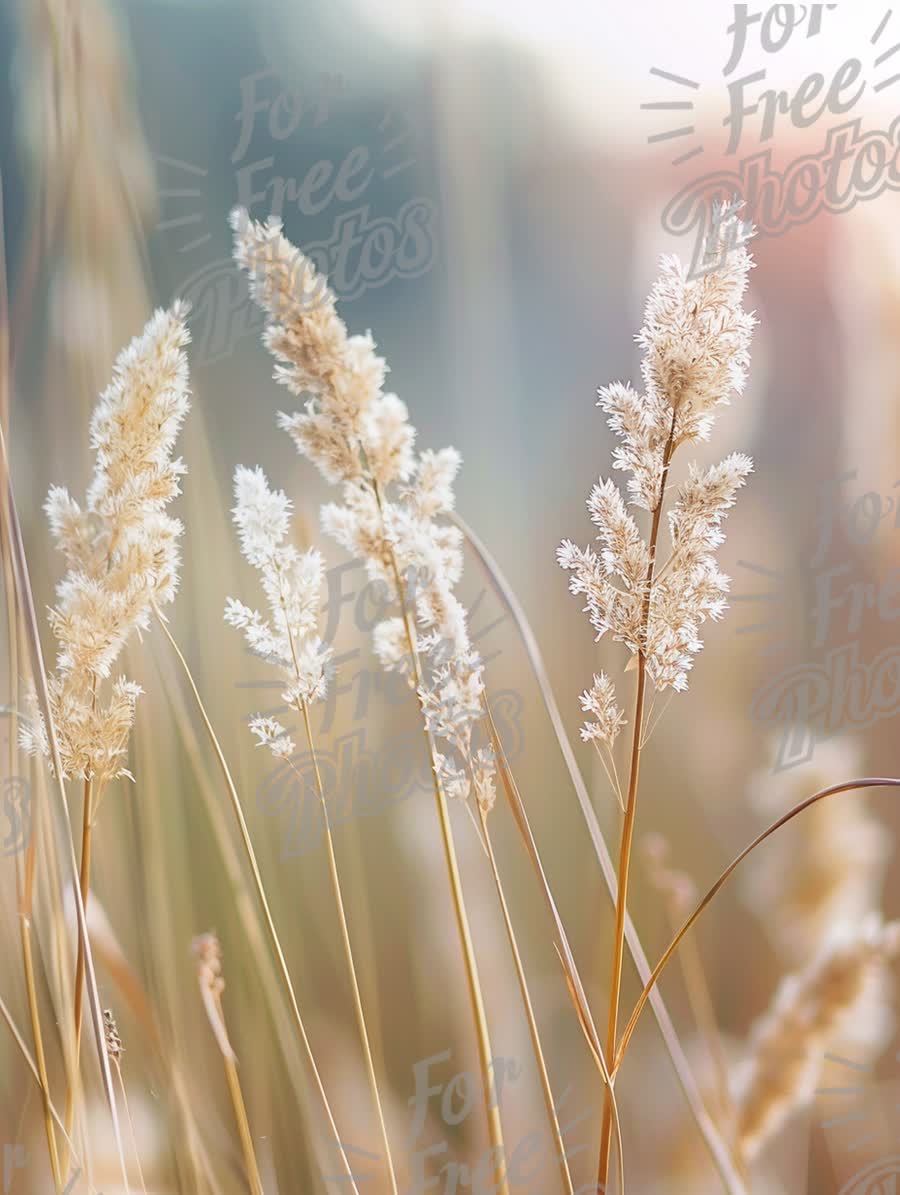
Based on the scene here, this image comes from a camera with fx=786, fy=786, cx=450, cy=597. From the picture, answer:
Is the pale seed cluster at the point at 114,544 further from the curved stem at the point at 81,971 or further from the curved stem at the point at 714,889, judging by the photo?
the curved stem at the point at 714,889

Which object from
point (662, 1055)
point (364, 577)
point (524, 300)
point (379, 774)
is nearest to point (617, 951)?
point (662, 1055)

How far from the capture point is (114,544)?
659mm

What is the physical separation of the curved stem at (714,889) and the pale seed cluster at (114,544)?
504 mm

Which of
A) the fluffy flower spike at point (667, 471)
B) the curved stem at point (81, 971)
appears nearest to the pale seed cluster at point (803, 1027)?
the fluffy flower spike at point (667, 471)

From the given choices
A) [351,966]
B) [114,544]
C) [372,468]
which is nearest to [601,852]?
[351,966]

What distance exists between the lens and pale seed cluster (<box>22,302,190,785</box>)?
0.66m

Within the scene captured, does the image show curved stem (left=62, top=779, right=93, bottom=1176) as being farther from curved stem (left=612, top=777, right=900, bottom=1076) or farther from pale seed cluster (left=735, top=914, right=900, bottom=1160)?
pale seed cluster (left=735, top=914, right=900, bottom=1160)

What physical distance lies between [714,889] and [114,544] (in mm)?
577

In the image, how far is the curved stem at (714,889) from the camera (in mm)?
666

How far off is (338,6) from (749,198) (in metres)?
0.40

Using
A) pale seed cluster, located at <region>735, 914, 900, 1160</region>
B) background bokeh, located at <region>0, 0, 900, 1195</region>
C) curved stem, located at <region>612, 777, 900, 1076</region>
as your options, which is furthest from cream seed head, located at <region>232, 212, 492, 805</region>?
pale seed cluster, located at <region>735, 914, 900, 1160</region>

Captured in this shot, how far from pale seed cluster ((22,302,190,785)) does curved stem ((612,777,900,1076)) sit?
0.50 meters

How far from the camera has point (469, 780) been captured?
686 mm

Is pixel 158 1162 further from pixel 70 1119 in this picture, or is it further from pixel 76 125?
pixel 76 125
